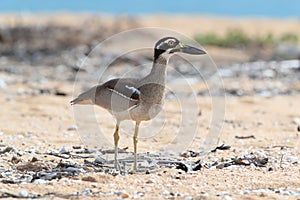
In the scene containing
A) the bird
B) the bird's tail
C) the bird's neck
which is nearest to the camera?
the bird

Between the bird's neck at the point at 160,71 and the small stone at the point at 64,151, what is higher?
the bird's neck at the point at 160,71

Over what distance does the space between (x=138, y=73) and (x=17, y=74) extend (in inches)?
100

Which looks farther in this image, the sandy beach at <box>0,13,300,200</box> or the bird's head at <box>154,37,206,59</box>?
the bird's head at <box>154,37,206,59</box>

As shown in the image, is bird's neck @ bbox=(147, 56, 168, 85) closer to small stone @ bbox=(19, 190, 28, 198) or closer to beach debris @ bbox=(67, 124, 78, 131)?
small stone @ bbox=(19, 190, 28, 198)

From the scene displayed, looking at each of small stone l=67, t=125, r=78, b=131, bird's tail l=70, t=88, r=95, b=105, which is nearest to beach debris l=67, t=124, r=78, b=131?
small stone l=67, t=125, r=78, b=131

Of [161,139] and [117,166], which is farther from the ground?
[161,139]

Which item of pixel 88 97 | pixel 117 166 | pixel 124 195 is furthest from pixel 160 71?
pixel 124 195

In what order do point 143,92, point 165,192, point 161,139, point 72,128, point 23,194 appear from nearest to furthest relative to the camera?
point 23,194
point 165,192
point 143,92
point 161,139
point 72,128

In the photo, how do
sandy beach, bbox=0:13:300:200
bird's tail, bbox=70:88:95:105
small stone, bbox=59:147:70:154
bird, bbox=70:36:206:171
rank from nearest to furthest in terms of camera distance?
sandy beach, bbox=0:13:300:200 → bird, bbox=70:36:206:171 → bird's tail, bbox=70:88:95:105 → small stone, bbox=59:147:70:154

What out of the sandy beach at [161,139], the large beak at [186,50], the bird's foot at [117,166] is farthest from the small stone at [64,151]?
the large beak at [186,50]

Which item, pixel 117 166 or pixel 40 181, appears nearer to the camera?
pixel 40 181

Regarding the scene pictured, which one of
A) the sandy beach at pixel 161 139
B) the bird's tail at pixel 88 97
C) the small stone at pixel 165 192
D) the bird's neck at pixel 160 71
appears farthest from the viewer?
the bird's tail at pixel 88 97

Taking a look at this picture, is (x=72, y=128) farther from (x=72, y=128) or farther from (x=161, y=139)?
(x=161, y=139)

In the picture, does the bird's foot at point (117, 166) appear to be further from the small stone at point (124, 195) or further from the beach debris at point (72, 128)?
the beach debris at point (72, 128)
